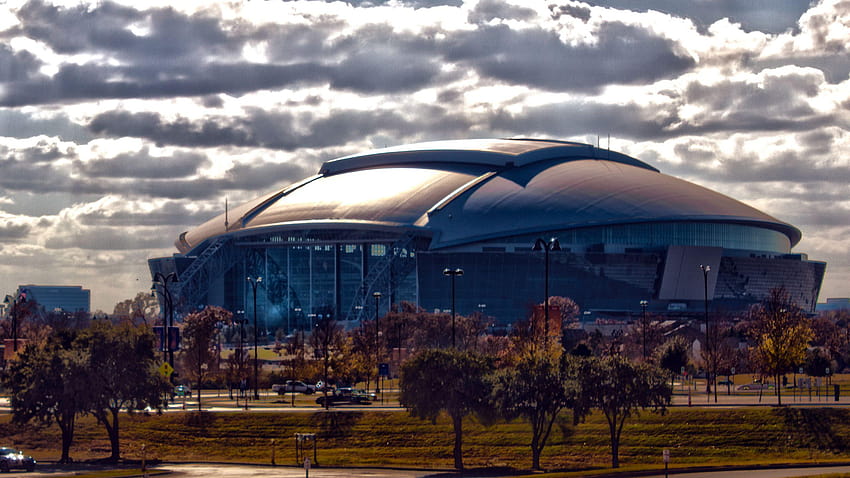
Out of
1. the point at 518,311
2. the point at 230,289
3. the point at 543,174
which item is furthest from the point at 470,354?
the point at 230,289

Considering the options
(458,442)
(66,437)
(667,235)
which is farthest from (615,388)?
(667,235)

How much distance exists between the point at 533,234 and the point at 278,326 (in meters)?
42.9

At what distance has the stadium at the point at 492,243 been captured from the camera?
556 feet

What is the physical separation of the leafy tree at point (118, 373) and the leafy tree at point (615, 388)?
968 inches

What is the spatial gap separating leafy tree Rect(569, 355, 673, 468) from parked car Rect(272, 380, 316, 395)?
37150 mm

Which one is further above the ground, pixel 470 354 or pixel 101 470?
pixel 470 354

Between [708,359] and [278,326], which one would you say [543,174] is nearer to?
[278,326]

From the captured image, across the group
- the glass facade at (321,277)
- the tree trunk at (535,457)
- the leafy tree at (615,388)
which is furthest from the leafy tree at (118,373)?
the glass facade at (321,277)

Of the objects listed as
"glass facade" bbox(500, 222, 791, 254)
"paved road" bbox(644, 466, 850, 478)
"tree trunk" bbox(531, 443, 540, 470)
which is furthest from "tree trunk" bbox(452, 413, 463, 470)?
"glass facade" bbox(500, 222, 791, 254)

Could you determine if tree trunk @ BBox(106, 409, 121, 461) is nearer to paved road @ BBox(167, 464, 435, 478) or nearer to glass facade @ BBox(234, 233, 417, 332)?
paved road @ BBox(167, 464, 435, 478)

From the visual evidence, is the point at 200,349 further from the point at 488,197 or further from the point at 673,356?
the point at 488,197

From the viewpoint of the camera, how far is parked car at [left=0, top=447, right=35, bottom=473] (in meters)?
61.7

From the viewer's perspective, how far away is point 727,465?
5644cm

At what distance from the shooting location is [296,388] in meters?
98.2
